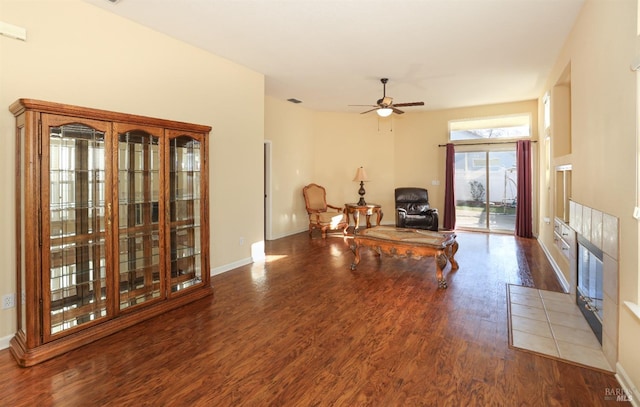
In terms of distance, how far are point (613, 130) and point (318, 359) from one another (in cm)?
252

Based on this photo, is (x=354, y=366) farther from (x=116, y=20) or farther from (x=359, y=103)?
(x=359, y=103)

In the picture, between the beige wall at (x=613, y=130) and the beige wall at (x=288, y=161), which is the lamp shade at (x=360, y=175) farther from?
the beige wall at (x=613, y=130)

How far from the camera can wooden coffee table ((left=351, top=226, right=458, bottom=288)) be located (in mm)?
3801

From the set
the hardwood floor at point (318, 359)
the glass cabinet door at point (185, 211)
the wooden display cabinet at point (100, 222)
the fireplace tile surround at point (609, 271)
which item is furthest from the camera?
the glass cabinet door at point (185, 211)

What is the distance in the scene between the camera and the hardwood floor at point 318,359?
74.7 inches


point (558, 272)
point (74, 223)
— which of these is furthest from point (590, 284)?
point (74, 223)

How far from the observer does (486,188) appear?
7.60 metres

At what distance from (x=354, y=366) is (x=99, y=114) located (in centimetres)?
268

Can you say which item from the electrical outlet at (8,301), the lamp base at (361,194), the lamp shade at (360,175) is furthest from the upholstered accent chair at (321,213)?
the electrical outlet at (8,301)

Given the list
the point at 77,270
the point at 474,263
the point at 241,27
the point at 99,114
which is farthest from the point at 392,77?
the point at 77,270

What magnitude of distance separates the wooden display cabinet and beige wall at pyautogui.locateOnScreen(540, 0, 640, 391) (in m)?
3.43

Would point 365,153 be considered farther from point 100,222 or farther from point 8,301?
point 8,301

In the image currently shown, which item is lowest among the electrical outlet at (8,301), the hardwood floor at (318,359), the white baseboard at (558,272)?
the hardwood floor at (318,359)

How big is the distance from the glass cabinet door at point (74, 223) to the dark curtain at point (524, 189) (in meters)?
7.30
